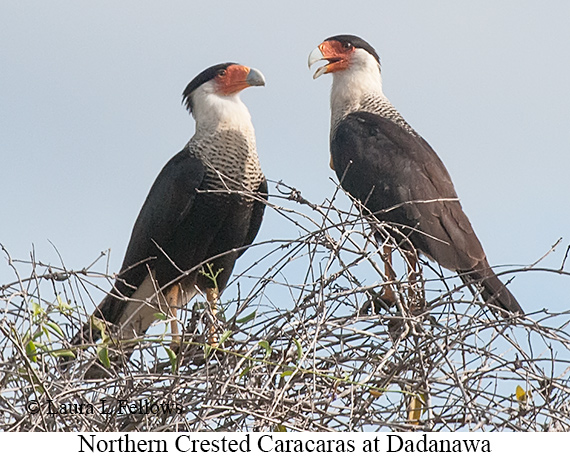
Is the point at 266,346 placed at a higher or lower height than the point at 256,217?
lower

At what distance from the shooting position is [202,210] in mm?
4898

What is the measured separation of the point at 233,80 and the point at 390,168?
3.21 ft

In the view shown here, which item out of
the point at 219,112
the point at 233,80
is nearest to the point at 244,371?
the point at 219,112

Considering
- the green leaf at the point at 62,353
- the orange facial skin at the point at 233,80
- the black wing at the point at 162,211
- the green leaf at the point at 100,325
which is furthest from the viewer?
the orange facial skin at the point at 233,80

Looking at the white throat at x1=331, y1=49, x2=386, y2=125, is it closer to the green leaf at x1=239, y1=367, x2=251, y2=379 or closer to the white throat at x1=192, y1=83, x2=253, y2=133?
the white throat at x1=192, y1=83, x2=253, y2=133

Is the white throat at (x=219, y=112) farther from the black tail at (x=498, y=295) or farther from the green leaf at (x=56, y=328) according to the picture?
the green leaf at (x=56, y=328)

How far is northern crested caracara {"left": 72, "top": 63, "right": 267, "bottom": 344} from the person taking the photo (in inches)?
193

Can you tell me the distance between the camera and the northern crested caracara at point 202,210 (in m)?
4.90

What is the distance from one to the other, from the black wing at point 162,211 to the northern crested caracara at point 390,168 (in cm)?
76

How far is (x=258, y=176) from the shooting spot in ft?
16.7

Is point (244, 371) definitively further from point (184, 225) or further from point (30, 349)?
point (184, 225)

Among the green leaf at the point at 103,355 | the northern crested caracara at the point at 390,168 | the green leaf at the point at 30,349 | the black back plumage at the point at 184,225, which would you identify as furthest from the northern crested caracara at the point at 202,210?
the green leaf at the point at 30,349

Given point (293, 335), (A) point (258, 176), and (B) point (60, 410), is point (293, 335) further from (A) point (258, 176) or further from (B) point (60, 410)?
(A) point (258, 176)

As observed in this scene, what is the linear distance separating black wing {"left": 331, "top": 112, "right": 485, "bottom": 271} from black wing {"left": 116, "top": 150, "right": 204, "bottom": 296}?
30.3 inches
